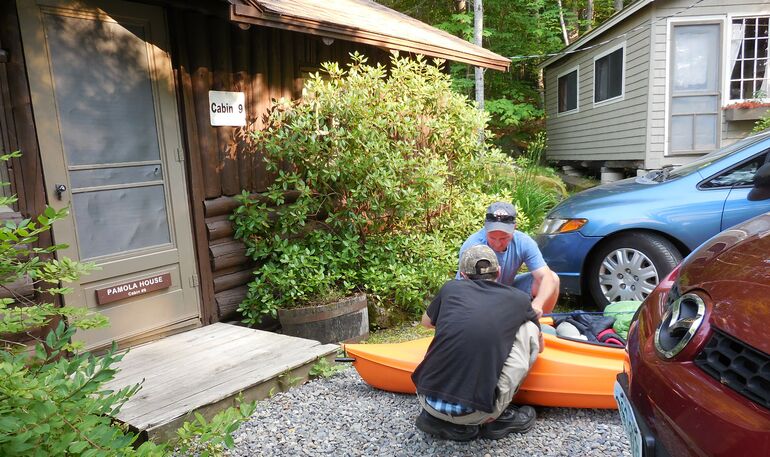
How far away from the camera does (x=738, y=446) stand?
125 cm

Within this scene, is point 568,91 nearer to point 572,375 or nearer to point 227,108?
point 227,108

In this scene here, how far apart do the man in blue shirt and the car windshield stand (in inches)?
78.1

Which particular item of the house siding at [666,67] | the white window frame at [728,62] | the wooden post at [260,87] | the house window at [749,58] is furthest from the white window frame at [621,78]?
the wooden post at [260,87]

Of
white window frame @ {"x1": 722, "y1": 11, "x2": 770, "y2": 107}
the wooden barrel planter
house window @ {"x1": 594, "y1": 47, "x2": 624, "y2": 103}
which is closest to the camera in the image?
the wooden barrel planter

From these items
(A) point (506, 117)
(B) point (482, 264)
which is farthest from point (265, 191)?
(A) point (506, 117)

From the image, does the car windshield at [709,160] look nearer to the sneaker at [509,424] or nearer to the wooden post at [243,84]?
the sneaker at [509,424]

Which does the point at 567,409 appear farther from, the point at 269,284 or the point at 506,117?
the point at 506,117

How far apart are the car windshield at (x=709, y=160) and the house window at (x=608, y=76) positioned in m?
7.83

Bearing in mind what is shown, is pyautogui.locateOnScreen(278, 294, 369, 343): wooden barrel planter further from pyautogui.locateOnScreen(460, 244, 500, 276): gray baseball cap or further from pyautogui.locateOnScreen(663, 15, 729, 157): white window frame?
pyautogui.locateOnScreen(663, 15, 729, 157): white window frame

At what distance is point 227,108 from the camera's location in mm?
5055

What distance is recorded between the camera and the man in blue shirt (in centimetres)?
372

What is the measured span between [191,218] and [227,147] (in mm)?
754

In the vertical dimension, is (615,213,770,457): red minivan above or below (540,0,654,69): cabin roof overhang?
below

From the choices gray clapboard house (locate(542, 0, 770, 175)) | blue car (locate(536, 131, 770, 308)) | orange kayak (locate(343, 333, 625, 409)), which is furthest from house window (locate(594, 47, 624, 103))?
orange kayak (locate(343, 333, 625, 409))
